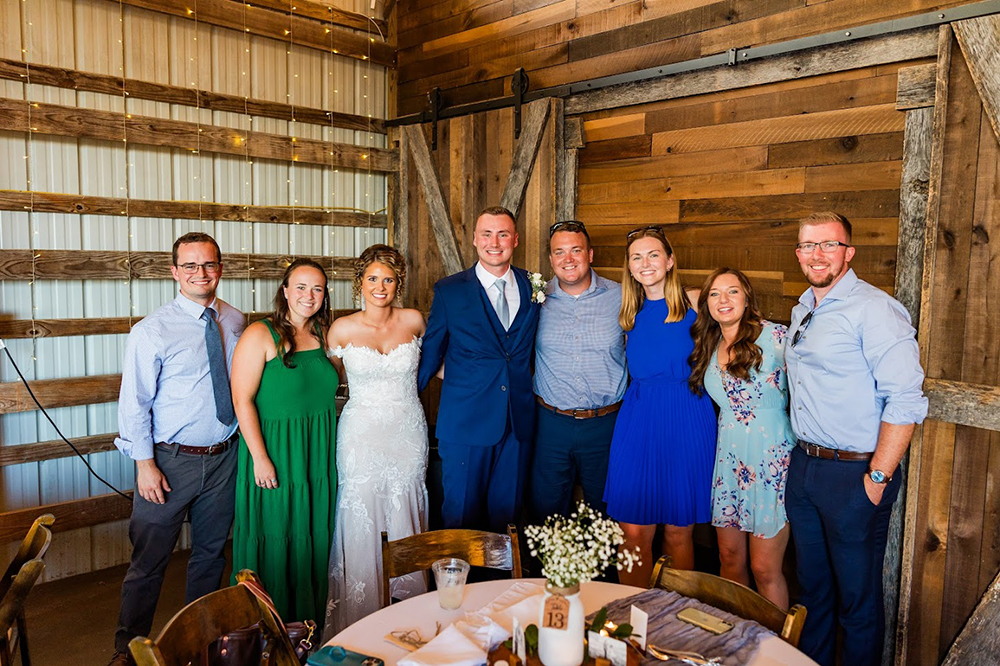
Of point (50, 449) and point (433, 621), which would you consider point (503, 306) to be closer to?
point (433, 621)

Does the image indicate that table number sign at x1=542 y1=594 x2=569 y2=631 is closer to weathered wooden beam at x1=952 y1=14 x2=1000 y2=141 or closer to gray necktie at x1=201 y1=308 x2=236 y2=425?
gray necktie at x1=201 y1=308 x2=236 y2=425

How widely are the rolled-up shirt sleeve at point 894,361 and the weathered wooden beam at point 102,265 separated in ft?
12.6

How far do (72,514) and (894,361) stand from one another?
14.4ft

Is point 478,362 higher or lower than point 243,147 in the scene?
lower

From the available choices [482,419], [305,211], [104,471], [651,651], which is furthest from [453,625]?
[305,211]

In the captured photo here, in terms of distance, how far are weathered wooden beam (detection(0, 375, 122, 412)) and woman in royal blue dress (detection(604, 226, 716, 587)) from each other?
121 inches

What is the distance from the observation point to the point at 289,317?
11.2 ft

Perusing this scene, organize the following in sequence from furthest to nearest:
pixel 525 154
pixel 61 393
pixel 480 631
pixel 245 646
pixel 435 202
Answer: pixel 435 202
pixel 525 154
pixel 61 393
pixel 245 646
pixel 480 631

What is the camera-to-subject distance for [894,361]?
2.83 meters

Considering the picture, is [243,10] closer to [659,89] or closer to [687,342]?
[659,89]

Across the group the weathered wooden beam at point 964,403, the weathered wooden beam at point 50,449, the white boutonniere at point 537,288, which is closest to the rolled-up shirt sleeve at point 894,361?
the weathered wooden beam at point 964,403

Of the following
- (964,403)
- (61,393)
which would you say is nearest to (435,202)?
(61,393)

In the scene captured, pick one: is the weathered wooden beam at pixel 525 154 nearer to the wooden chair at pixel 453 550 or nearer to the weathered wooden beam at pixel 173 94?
the weathered wooden beam at pixel 173 94

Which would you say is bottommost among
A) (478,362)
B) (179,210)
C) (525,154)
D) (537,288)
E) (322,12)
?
(478,362)
